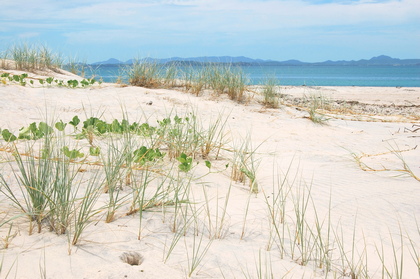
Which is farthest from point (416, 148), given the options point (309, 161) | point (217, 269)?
point (217, 269)

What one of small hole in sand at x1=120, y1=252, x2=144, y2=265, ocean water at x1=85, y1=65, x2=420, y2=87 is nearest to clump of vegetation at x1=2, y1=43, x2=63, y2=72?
ocean water at x1=85, y1=65, x2=420, y2=87

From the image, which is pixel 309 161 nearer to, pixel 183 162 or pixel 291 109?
pixel 183 162

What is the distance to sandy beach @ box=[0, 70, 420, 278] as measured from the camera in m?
1.60

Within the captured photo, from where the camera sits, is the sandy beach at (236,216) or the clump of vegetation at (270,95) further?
the clump of vegetation at (270,95)

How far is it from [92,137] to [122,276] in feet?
6.76

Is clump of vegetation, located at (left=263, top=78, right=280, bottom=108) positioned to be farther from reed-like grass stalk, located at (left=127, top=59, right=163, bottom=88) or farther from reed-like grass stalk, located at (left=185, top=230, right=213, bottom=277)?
reed-like grass stalk, located at (left=185, top=230, right=213, bottom=277)

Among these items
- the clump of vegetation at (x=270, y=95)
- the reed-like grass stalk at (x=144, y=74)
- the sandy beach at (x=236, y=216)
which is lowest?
the sandy beach at (x=236, y=216)

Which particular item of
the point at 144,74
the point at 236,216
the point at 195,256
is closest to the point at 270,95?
the point at 144,74

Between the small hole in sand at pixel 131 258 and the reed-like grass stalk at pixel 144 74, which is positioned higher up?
the reed-like grass stalk at pixel 144 74

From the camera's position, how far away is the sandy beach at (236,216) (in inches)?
62.8

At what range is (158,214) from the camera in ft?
6.75

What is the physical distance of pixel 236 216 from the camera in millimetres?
2217

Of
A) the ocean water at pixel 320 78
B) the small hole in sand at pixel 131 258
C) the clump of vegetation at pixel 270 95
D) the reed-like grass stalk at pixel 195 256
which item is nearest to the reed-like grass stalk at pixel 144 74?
the ocean water at pixel 320 78

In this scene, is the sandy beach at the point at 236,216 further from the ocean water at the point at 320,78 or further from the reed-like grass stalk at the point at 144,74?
the ocean water at the point at 320,78
